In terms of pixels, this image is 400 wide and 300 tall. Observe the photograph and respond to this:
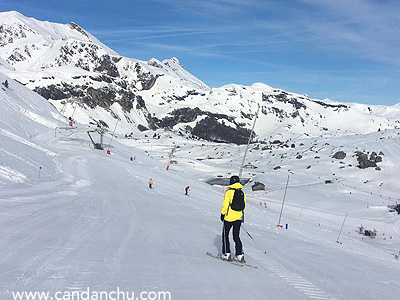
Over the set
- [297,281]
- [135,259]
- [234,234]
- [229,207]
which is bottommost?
[135,259]

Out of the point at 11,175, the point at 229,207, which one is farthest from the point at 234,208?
the point at 11,175

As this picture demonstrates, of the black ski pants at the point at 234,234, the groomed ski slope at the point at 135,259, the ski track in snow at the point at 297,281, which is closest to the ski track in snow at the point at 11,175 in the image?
the groomed ski slope at the point at 135,259

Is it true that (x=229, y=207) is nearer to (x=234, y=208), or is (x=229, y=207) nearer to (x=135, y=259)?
(x=234, y=208)

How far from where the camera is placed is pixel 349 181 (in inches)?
1971

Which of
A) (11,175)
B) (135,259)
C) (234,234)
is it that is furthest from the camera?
(11,175)

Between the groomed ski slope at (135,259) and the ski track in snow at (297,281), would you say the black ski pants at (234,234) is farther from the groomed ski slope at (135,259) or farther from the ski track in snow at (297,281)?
the ski track in snow at (297,281)

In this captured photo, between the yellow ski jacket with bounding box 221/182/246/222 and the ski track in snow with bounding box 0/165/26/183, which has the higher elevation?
the yellow ski jacket with bounding box 221/182/246/222

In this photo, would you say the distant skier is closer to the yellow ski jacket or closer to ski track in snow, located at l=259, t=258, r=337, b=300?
the yellow ski jacket

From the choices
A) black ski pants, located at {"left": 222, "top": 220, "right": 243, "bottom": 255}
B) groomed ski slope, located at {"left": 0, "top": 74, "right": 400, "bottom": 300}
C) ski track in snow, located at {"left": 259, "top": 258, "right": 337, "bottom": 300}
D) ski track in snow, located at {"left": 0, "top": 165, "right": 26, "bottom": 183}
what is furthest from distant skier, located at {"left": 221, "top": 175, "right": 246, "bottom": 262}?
ski track in snow, located at {"left": 0, "top": 165, "right": 26, "bottom": 183}

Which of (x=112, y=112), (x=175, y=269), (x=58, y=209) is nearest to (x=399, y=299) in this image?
(x=175, y=269)

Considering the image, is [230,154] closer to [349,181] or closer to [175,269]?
[349,181]

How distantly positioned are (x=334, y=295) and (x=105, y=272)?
4.17 metres

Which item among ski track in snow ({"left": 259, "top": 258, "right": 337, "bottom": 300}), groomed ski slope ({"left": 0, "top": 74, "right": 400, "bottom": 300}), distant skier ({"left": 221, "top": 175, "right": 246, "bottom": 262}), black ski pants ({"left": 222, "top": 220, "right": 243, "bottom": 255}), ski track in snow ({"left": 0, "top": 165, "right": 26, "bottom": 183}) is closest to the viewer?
groomed ski slope ({"left": 0, "top": 74, "right": 400, "bottom": 300})

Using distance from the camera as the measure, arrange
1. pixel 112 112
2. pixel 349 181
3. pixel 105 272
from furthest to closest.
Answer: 1. pixel 112 112
2. pixel 349 181
3. pixel 105 272
